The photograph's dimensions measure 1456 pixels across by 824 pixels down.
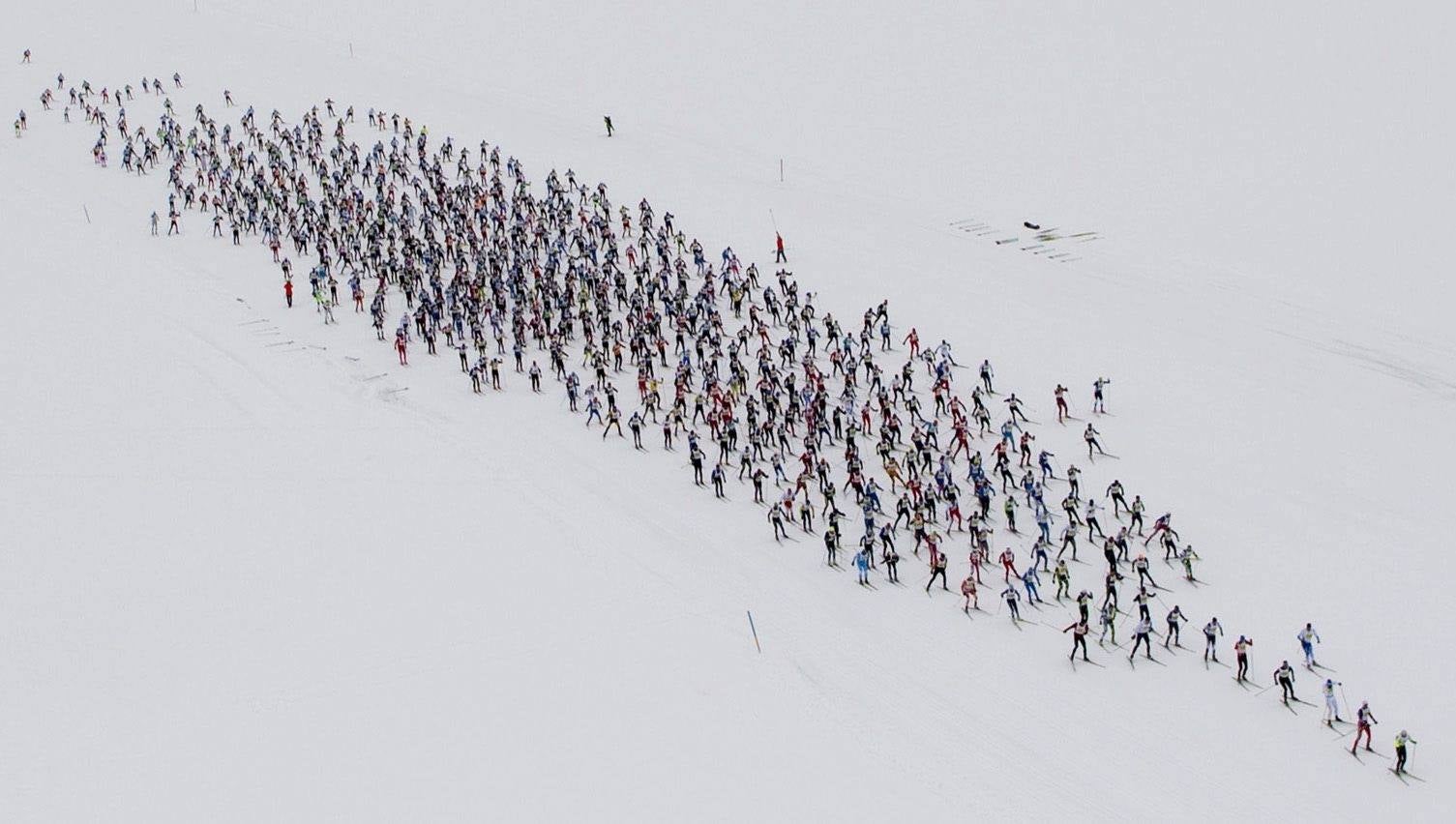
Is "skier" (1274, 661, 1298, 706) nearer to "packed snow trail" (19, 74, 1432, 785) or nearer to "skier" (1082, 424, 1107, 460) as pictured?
"packed snow trail" (19, 74, 1432, 785)

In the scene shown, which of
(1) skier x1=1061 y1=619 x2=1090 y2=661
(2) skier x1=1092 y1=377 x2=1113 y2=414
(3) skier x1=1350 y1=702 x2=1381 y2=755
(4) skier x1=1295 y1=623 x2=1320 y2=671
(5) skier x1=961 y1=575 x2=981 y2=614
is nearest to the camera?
(3) skier x1=1350 y1=702 x2=1381 y2=755

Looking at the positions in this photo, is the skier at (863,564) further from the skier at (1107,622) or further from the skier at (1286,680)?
the skier at (1286,680)

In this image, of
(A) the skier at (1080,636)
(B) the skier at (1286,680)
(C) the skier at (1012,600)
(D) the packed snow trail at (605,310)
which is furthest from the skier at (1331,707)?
Result: (C) the skier at (1012,600)

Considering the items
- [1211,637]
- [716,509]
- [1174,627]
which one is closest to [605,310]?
[716,509]

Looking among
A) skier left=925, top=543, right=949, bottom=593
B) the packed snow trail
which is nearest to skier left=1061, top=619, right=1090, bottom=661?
the packed snow trail

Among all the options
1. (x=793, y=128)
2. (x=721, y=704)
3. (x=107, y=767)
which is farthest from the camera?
(x=793, y=128)

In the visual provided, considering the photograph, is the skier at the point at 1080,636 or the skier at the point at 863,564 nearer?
the skier at the point at 1080,636

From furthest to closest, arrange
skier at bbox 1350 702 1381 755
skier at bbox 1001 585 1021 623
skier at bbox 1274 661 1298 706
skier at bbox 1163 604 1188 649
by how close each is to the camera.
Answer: skier at bbox 1001 585 1021 623 < skier at bbox 1163 604 1188 649 < skier at bbox 1274 661 1298 706 < skier at bbox 1350 702 1381 755

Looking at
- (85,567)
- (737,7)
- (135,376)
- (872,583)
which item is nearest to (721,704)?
(872,583)

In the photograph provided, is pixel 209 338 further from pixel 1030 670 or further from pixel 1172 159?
pixel 1172 159
